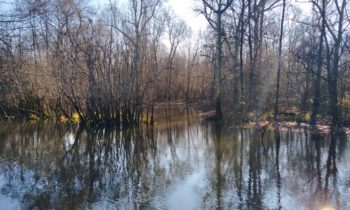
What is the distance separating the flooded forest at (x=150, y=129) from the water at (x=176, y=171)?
1.5 inches

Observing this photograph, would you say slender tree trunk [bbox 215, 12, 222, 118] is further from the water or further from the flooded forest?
the water

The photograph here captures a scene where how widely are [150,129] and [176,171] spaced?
24.7 ft

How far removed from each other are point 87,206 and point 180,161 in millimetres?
3897

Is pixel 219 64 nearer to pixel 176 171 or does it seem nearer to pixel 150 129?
pixel 150 129

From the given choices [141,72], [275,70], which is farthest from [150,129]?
[275,70]

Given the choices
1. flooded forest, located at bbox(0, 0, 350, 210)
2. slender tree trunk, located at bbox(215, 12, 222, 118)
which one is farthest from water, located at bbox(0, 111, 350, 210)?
slender tree trunk, located at bbox(215, 12, 222, 118)

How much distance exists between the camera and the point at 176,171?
8.91 metres

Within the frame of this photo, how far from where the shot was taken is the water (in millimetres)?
6723

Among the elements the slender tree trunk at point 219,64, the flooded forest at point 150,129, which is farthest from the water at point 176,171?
the slender tree trunk at point 219,64

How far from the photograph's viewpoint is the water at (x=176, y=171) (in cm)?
672

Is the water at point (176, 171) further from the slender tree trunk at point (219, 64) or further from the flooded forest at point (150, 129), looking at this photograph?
the slender tree trunk at point (219, 64)

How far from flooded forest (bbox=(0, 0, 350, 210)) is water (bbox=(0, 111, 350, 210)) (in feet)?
0.12

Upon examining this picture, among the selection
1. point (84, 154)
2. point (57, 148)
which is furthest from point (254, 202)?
point (57, 148)

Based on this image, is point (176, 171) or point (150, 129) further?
point (150, 129)
